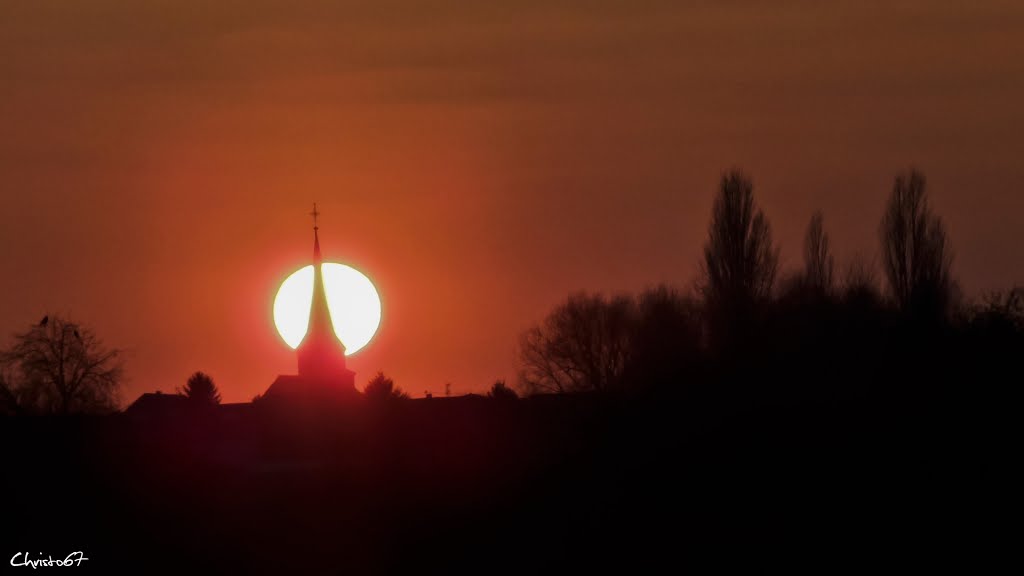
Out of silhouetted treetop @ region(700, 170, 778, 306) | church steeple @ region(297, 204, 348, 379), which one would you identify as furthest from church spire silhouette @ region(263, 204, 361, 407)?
silhouetted treetop @ region(700, 170, 778, 306)

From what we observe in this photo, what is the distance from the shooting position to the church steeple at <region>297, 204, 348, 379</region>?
9900 centimetres

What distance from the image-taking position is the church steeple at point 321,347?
99.0 m

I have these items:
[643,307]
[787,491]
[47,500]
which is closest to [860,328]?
[787,491]

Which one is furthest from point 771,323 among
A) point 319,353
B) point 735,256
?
point 319,353

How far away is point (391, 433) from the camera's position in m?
48.2

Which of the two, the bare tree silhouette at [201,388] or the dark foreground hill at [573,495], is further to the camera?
the bare tree silhouette at [201,388]

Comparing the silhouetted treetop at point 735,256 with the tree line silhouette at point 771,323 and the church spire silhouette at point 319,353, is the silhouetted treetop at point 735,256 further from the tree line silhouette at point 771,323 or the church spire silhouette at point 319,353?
the church spire silhouette at point 319,353

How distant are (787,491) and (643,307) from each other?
46.8 meters

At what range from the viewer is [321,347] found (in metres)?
99.4

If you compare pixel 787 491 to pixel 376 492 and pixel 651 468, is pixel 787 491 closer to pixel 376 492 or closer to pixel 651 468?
pixel 651 468
